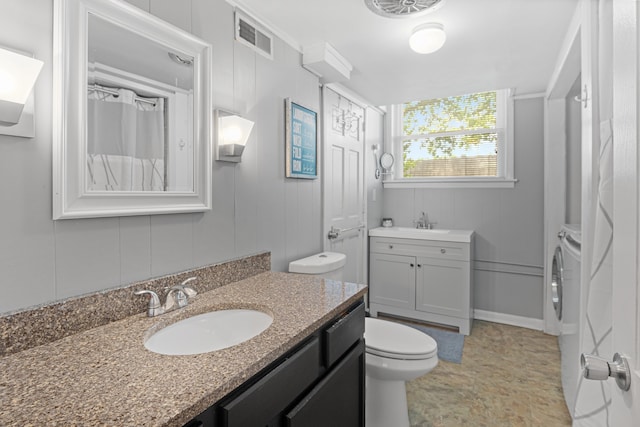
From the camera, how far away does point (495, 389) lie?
2195mm

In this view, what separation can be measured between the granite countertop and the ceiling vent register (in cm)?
149

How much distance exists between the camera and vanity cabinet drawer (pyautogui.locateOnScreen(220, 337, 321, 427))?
2.70 ft

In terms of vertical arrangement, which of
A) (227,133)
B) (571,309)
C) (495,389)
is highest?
(227,133)

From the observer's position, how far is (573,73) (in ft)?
7.59

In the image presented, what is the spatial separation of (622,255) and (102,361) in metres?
1.16

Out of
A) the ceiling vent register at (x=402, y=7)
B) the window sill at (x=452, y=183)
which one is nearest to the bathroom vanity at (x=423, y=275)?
the window sill at (x=452, y=183)

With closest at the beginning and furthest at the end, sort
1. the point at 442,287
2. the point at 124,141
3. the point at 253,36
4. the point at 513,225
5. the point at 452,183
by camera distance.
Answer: the point at 124,141, the point at 253,36, the point at 442,287, the point at 513,225, the point at 452,183

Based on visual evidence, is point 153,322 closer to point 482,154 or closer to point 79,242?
point 79,242

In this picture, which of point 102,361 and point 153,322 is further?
point 153,322

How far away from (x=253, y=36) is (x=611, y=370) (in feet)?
6.27

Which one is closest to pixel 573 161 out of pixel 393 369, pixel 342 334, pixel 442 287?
pixel 442 287

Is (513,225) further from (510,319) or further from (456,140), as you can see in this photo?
(456,140)

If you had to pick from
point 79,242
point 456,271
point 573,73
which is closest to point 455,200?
point 456,271

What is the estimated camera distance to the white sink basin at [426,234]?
3.08m
